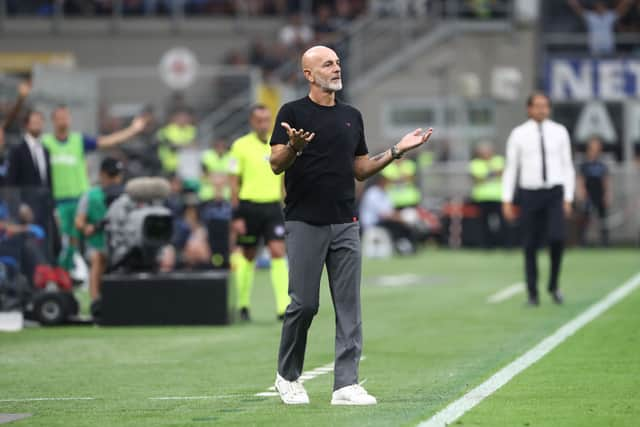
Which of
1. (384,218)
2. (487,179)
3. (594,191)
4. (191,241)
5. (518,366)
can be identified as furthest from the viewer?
(594,191)

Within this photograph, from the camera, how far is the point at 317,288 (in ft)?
32.0

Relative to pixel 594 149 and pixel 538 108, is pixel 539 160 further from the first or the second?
pixel 594 149

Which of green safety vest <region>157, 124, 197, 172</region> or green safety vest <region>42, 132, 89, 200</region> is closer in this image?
green safety vest <region>42, 132, 89, 200</region>

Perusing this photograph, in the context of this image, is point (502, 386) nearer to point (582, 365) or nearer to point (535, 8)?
point (582, 365)

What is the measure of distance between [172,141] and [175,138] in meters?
0.09

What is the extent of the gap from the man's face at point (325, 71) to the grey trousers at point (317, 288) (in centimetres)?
85

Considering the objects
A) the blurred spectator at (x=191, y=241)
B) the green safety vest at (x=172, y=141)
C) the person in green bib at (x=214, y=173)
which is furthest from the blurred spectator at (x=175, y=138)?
the blurred spectator at (x=191, y=241)

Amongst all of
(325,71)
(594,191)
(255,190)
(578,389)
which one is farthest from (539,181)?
(594,191)

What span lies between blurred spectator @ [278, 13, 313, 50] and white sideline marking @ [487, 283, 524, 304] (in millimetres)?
17920

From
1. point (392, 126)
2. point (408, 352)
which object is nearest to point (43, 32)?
point (392, 126)

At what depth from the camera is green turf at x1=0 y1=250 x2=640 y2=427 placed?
931 cm

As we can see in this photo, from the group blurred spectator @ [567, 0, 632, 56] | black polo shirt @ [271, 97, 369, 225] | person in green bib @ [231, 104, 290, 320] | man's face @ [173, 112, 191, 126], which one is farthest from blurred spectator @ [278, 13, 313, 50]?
black polo shirt @ [271, 97, 369, 225]

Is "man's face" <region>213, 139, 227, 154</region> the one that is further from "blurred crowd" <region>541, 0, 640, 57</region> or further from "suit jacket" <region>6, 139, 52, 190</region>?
"blurred crowd" <region>541, 0, 640, 57</region>

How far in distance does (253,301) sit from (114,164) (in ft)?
9.74
